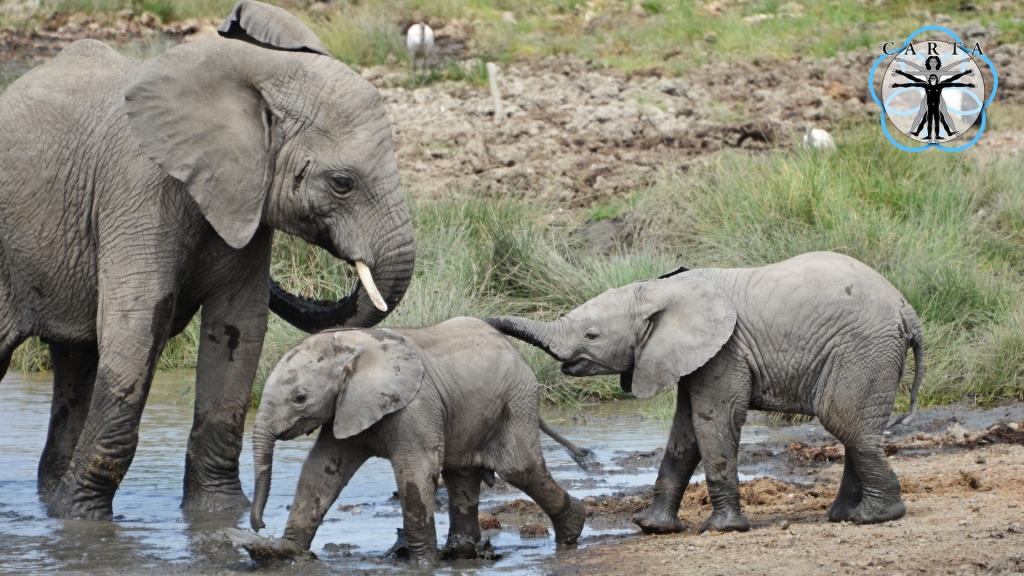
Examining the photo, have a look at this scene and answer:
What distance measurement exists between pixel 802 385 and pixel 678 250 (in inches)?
228

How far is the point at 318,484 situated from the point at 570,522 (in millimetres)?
1119

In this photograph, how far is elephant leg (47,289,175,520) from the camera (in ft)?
22.4

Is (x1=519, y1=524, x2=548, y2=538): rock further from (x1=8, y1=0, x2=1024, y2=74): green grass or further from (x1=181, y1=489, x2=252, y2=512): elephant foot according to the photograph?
(x1=8, y1=0, x2=1024, y2=74): green grass

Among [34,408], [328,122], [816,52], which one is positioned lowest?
[34,408]

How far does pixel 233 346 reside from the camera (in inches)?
290

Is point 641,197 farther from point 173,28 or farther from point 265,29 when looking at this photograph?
point 173,28

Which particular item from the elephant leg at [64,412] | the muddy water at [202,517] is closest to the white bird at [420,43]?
the muddy water at [202,517]

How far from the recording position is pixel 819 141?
13828 mm

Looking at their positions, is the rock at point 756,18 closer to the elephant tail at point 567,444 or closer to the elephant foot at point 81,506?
the elephant tail at point 567,444

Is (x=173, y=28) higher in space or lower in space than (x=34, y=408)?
higher

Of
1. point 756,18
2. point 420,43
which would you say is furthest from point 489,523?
point 756,18

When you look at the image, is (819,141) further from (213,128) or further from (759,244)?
(213,128)

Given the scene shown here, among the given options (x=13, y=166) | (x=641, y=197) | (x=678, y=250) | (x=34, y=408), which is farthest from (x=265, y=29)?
(x=641, y=197)

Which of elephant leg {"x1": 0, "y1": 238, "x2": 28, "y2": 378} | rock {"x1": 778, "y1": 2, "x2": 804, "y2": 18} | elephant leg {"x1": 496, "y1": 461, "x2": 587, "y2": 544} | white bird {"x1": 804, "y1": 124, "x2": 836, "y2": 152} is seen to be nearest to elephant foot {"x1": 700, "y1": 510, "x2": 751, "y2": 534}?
elephant leg {"x1": 496, "y1": 461, "x2": 587, "y2": 544}
